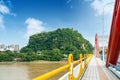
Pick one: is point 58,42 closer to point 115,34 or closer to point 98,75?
point 98,75

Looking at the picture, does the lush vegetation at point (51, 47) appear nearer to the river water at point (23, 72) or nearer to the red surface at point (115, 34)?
the river water at point (23, 72)

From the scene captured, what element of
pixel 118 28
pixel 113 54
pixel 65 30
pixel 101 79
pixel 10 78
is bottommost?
pixel 10 78

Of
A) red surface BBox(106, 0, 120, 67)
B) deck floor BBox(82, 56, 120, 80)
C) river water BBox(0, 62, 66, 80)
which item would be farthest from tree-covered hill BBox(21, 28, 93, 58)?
red surface BBox(106, 0, 120, 67)

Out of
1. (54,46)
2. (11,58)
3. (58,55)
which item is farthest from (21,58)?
(54,46)

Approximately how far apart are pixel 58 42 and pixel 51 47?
4.75m

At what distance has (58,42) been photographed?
119125 mm

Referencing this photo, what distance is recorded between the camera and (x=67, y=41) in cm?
11775

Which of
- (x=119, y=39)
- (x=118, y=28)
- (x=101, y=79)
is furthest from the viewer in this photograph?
(x=101, y=79)

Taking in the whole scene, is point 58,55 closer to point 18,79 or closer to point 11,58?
point 11,58

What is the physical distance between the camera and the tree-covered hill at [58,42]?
115 m

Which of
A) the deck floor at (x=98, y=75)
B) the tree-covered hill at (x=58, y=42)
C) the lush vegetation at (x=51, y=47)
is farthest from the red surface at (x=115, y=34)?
the tree-covered hill at (x=58, y=42)

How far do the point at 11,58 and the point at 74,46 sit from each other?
3298 cm

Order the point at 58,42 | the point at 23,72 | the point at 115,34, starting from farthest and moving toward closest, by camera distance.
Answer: the point at 58,42
the point at 23,72
the point at 115,34

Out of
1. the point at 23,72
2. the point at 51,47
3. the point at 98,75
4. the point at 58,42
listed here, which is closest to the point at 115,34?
the point at 98,75
